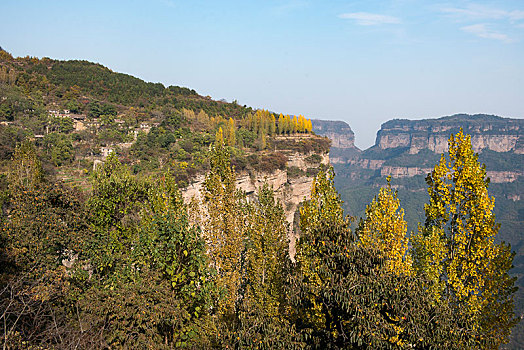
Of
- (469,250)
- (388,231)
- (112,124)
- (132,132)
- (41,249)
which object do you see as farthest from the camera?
(112,124)

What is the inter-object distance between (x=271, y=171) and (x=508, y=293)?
3291cm

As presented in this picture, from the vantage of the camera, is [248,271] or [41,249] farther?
[248,271]

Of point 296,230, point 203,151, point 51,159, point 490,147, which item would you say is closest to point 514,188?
point 490,147

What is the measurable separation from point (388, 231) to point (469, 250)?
2.16m

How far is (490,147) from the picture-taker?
19100 cm

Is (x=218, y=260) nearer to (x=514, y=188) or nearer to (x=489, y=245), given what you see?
(x=489, y=245)

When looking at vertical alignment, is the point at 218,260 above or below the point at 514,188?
above

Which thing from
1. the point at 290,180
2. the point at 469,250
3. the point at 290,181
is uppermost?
the point at 469,250

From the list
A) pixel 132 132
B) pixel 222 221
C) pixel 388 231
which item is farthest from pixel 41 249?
pixel 132 132

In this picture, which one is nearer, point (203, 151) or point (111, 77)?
point (203, 151)

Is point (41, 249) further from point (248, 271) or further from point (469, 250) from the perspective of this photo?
point (469, 250)

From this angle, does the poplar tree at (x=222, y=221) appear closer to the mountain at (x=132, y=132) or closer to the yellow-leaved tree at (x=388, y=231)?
the yellow-leaved tree at (x=388, y=231)

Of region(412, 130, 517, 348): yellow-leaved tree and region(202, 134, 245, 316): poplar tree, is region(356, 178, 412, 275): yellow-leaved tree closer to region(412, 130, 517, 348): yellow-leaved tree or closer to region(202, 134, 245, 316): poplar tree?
region(412, 130, 517, 348): yellow-leaved tree

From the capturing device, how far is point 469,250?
33.2 feet
